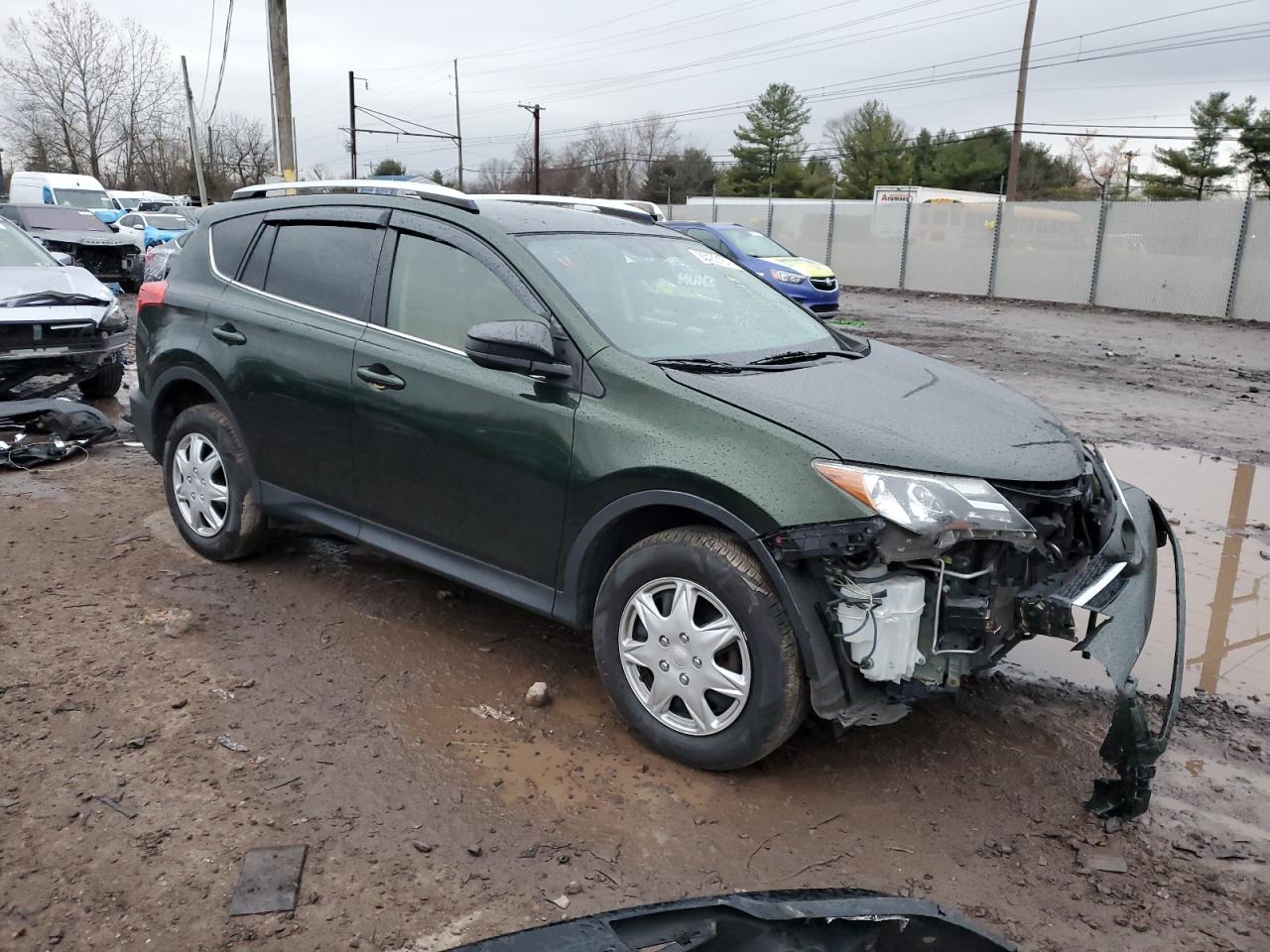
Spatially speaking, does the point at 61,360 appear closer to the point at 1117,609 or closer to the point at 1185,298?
the point at 1117,609

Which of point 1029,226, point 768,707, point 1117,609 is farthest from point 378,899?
point 1029,226

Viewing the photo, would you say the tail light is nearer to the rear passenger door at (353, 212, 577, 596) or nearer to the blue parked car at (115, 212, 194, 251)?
the rear passenger door at (353, 212, 577, 596)

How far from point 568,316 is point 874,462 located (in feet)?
4.14

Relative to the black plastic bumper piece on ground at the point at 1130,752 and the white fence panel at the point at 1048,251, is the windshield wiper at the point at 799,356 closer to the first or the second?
the black plastic bumper piece on ground at the point at 1130,752

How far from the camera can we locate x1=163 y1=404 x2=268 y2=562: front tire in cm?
481

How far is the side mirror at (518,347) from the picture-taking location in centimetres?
345

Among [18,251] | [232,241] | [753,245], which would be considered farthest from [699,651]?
[753,245]

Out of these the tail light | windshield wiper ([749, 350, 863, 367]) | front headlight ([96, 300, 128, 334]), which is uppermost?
the tail light

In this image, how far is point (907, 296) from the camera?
2638 centimetres

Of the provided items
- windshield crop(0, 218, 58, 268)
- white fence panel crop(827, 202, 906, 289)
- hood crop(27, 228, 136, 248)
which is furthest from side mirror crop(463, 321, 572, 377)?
white fence panel crop(827, 202, 906, 289)

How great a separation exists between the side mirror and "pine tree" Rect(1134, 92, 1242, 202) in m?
57.9

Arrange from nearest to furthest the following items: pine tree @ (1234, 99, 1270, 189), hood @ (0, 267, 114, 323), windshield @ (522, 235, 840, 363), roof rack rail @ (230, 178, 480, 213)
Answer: windshield @ (522, 235, 840, 363) < roof rack rail @ (230, 178, 480, 213) < hood @ (0, 267, 114, 323) < pine tree @ (1234, 99, 1270, 189)

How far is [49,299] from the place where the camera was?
8.16 m

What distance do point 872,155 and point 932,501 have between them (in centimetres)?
6913
